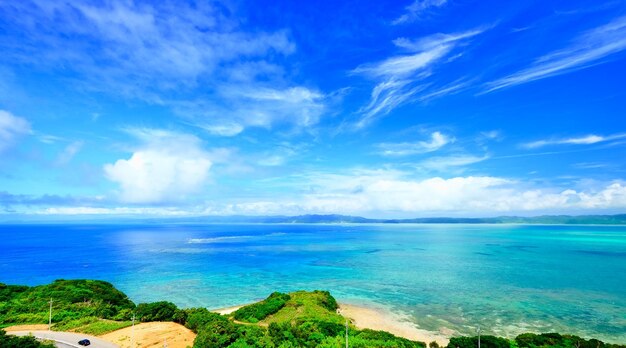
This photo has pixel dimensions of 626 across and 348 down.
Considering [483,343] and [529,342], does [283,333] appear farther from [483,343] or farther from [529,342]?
[529,342]

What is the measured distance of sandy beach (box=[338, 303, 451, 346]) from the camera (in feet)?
107

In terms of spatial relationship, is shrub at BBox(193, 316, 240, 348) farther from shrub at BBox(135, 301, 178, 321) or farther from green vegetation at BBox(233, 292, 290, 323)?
green vegetation at BBox(233, 292, 290, 323)

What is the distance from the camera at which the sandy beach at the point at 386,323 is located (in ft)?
107

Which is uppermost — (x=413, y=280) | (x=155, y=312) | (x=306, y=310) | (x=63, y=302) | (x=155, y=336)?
(x=155, y=312)

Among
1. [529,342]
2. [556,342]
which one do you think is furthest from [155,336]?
[556,342]

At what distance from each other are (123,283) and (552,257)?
106 m

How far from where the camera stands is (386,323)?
123 feet

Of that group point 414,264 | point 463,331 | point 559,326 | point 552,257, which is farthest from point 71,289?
point 552,257

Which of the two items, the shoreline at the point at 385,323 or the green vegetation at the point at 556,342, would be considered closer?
the green vegetation at the point at 556,342

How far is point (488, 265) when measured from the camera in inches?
A: 2933

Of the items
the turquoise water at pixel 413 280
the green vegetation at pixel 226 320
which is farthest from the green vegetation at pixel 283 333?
the turquoise water at pixel 413 280

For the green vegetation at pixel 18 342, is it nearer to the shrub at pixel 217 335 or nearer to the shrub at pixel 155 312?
the shrub at pixel 217 335

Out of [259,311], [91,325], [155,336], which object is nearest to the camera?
[155,336]

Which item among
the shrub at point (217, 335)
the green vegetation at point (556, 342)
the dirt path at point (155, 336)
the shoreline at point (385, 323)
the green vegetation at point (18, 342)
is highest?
the green vegetation at point (18, 342)
